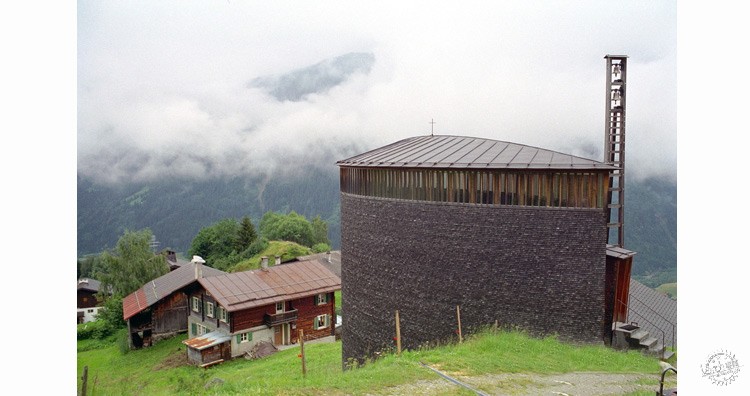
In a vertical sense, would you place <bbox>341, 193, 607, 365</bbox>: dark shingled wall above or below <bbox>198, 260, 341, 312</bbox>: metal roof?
above

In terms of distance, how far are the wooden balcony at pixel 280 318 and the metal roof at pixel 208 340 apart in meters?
1.09

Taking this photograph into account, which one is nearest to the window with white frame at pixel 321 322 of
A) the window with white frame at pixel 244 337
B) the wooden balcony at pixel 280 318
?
the wooden balcony at pixel 280 318

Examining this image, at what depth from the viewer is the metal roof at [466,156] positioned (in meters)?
6.62

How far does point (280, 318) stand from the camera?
15430 millimetres

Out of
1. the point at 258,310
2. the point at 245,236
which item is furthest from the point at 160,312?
Answer: the point at 245,236

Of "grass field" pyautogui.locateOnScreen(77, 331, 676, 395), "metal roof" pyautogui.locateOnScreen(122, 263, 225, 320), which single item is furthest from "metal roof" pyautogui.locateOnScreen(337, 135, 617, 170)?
Answer: "metal roof" pyautogui.locateOnScreen(122, 263, 225, 320)

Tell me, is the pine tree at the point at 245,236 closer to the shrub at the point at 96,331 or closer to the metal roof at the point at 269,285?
the shrub at the point at 96,331

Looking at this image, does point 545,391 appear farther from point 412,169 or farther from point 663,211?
point 663,211

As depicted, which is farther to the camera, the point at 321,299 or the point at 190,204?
the point at 190,204

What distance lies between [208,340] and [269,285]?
87.4 inches

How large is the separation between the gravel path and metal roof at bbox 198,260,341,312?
9916 mm

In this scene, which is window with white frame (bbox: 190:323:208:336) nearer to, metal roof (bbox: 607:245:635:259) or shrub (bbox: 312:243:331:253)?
metal roof (bbox: 607:245:635:259)

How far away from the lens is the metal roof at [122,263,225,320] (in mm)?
16656

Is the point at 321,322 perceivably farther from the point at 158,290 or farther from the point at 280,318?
the point at 158,290
